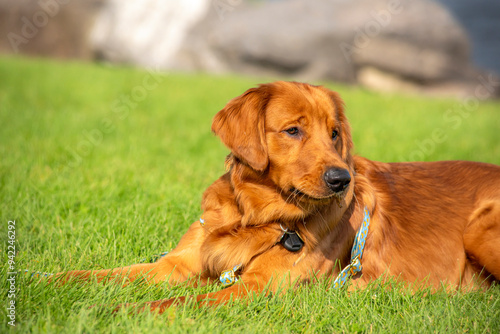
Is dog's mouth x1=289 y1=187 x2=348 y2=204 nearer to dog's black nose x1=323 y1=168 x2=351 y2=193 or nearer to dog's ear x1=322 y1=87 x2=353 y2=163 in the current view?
dog's black nose x1=323 y1=168 x2=351 y2=193

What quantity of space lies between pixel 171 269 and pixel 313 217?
2.94ft

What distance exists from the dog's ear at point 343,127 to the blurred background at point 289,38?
12.7m

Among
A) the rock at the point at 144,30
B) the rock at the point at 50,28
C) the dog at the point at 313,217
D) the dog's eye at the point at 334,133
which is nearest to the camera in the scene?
the dog at the point at 313,217

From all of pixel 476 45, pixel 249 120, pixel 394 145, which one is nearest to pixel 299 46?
pixel 476 45

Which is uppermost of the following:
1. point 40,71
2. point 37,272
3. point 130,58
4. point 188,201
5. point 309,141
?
point 309,141

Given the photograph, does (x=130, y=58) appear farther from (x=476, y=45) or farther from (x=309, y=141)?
(x=309, y=141)

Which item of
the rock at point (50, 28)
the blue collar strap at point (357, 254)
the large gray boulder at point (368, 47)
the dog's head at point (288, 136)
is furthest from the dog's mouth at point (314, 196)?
the rock at point (50, 28)

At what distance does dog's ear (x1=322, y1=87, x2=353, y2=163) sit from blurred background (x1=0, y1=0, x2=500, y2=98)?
12690 millimetres

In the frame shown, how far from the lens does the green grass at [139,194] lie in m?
2.39

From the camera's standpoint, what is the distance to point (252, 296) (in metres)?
2.50

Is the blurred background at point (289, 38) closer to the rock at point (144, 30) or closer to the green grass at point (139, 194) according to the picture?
the rock at point (144, 30)

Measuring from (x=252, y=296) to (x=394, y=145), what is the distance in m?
5.02

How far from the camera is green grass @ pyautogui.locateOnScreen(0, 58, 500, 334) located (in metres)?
2.39

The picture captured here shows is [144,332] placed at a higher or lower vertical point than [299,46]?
higher
